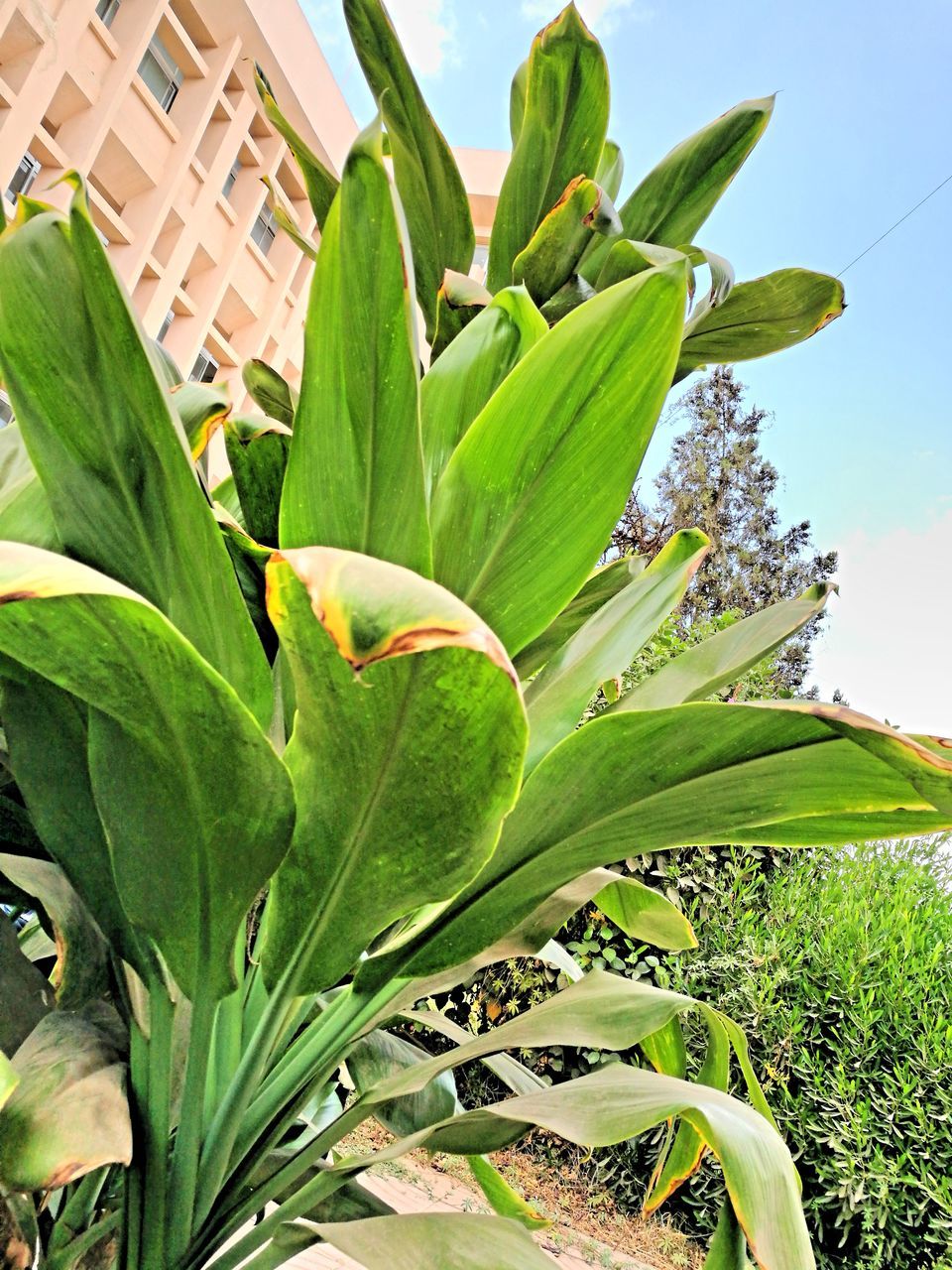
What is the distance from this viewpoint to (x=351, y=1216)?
0.48 meters

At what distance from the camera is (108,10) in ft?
27.9

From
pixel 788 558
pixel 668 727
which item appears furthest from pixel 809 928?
pixel 788 558

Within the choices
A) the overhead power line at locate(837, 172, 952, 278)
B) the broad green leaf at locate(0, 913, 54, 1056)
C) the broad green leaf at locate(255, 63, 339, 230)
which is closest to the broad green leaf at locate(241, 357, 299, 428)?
the broad green leaf at locate(255, 63, 339, 230)

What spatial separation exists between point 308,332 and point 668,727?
9.4 inches

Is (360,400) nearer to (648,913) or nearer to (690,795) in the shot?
(690,795)

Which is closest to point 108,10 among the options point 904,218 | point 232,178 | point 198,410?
point 232,178

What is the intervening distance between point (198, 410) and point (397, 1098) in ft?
1.56

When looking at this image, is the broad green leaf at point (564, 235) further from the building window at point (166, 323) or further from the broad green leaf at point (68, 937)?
the building window at point (166, 323)

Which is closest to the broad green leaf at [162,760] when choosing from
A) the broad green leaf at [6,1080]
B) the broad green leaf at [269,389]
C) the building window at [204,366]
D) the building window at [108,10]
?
the broad green leaf at [6,1080]

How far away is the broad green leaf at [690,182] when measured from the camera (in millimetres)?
777

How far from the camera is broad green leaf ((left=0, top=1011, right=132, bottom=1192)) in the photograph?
0.97 ft

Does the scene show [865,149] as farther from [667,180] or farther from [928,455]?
[667,180]

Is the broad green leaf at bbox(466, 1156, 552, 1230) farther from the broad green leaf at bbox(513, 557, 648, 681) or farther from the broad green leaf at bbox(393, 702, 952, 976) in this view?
the broad green leaf at bbox(513, 557, 648, 681)

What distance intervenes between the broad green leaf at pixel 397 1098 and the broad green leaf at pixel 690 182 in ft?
2.32
